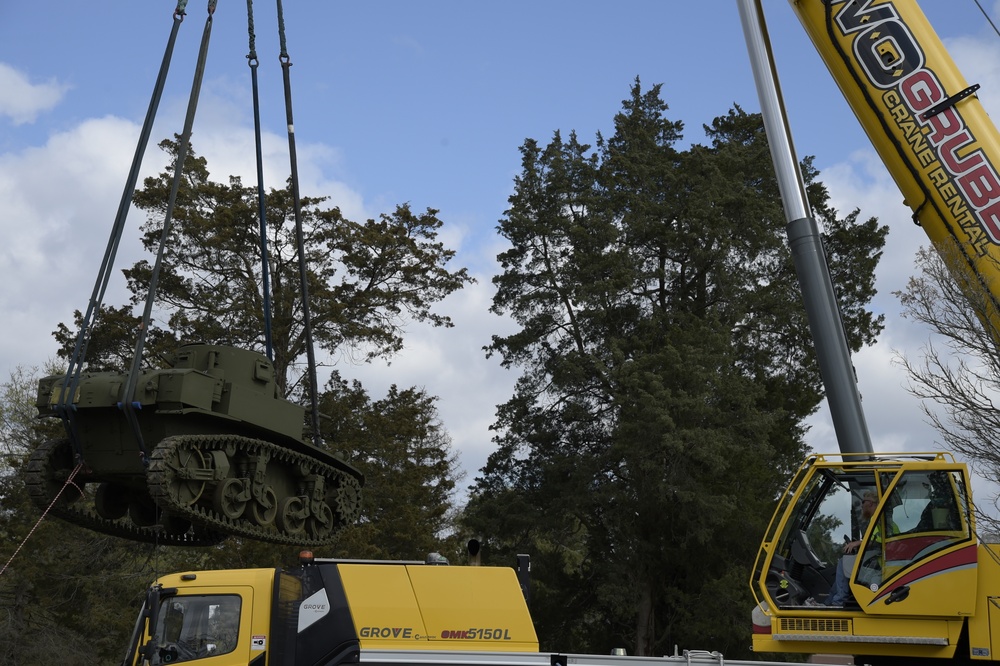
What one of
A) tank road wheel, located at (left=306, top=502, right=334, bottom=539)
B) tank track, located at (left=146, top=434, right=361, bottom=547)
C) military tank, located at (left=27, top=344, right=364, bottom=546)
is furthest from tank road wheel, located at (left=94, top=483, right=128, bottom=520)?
tank road wheel, located at (left=306, top=502, right=334, bottom=539)

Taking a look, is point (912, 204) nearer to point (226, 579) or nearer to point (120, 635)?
point (226, 579)

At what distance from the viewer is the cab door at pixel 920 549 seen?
292 inches

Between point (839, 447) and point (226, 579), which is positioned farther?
point (839, 447)

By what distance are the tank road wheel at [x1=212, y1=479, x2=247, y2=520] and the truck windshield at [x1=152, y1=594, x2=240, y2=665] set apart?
13.5 ft

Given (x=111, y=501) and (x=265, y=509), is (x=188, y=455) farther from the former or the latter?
(x=111, y=501)

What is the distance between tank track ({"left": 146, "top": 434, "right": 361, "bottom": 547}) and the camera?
38.5 feet

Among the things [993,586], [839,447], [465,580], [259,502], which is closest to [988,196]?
[839,447]

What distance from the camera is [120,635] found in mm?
21234

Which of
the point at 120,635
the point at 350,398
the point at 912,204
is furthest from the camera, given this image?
the point at 350,398

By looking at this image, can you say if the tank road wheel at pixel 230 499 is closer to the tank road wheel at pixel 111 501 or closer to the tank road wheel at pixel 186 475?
the tank road wheel at pixel 186 475

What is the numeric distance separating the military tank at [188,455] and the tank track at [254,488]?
16mm

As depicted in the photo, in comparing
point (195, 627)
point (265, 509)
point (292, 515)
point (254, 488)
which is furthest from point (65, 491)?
point (195, 627)

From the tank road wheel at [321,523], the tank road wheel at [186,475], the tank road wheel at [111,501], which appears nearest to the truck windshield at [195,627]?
the tank road wheel at [186,475]

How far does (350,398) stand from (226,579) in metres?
15.5
